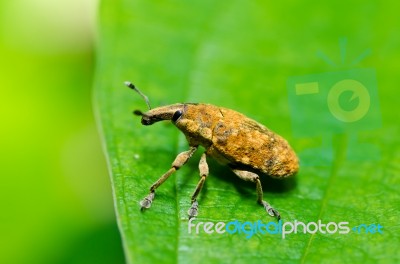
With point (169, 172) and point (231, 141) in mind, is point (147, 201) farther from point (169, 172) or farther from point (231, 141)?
point (231, 141)

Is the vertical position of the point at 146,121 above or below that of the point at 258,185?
above

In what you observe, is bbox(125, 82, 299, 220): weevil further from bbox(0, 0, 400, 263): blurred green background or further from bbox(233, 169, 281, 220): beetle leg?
bbox(0, 0, 400, 263): blurred green background

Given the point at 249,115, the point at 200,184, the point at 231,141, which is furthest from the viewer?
the point at 249,115

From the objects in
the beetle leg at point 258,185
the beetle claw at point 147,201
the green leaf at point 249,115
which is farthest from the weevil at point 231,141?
the beetle claw at point 147,201

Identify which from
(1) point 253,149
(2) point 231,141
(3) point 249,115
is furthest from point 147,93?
(1) point 253,149

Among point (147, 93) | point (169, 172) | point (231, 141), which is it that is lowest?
point (169, 172)

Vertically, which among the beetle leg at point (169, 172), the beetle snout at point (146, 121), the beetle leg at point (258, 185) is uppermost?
the beetle snout at point (146, 121)

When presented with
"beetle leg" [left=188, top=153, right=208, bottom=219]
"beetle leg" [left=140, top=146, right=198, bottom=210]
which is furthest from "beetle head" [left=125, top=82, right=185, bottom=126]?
"beetle leg" [left=188, top=153, right=208, bottom=219]

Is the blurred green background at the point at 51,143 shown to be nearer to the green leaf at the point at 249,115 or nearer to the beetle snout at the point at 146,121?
the green leaf at the point at 249,115
